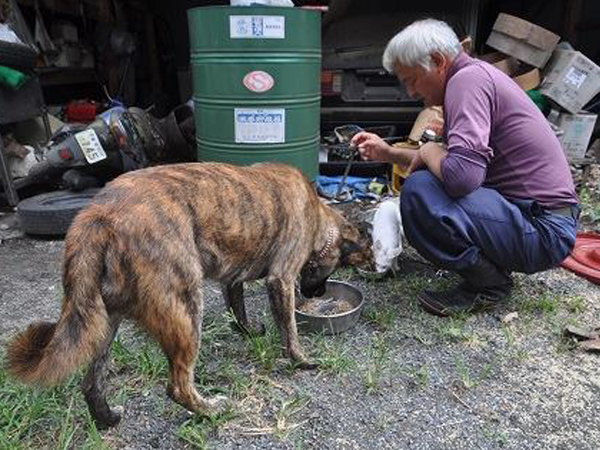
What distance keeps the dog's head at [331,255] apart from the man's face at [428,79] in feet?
2.48

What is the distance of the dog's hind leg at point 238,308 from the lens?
2.56m

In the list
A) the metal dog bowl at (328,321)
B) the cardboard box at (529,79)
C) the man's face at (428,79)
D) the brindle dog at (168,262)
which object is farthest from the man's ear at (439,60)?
the cardboard box at (529,79)

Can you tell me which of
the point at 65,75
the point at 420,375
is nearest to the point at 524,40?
the point at 420,375

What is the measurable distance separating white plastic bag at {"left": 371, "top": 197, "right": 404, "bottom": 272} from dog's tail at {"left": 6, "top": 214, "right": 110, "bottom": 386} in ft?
5.89

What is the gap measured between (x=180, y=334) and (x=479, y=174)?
1.48 m

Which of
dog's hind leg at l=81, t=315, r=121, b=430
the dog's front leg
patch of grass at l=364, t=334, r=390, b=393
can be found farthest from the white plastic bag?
dog's hind leg at l=81, t=315, r=121, b=430

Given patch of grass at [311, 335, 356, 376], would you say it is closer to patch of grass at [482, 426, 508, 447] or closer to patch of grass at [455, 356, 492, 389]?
patch of grass at [455, 356, 492, 389]

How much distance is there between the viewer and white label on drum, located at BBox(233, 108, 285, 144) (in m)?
3.87

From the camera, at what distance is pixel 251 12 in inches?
142

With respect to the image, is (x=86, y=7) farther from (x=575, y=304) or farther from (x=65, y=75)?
(x=575, y=304)

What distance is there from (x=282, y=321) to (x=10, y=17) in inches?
156

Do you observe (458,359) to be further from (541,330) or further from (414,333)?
(541,330)

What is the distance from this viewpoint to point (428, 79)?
255 cm

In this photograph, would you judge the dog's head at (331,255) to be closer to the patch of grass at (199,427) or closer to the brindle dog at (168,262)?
the brindle dog at (168,262)
